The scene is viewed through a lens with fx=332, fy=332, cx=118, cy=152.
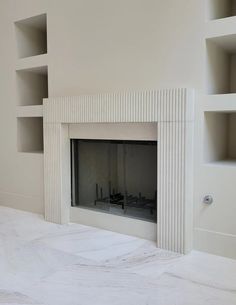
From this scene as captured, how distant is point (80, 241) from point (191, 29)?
6.23 ft

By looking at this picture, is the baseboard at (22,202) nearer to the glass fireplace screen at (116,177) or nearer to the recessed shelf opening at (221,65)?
the glass fireplace screen at (116,177)

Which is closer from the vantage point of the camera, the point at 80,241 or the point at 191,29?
the point at 191,29

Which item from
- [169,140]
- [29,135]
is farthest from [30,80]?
[169,140]

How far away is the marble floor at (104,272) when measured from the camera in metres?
1.88

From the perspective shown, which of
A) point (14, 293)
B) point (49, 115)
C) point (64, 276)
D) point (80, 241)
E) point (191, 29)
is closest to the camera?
point (14, 293)

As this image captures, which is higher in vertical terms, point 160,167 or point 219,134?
point 219,134

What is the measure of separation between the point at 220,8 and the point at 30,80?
2.31 meters

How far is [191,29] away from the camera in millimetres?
2488

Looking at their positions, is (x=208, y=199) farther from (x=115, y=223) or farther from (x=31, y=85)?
(x=31, y=85)

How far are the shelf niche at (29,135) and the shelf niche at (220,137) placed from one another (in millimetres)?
2137

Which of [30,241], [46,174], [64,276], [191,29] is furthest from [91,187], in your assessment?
[191,29]

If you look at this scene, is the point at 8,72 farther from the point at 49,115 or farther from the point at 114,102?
the point at 114,102

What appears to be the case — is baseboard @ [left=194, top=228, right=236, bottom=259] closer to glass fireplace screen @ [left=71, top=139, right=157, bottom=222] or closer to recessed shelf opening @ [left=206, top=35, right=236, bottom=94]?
glass fireplace screen @ [left=71, top=139, right=157, bottom=222]

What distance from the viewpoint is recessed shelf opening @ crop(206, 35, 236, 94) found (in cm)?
251
